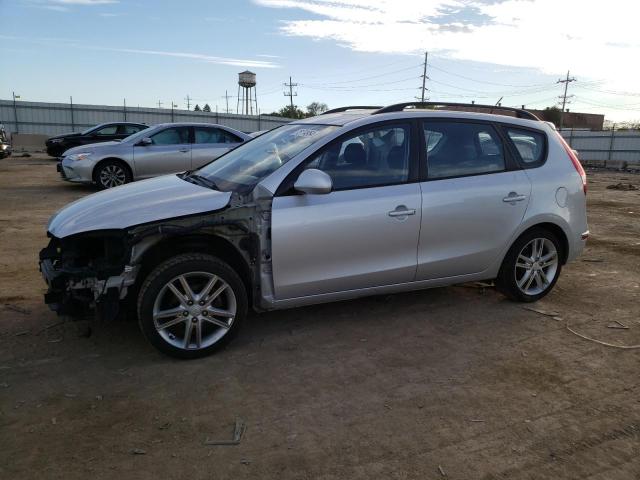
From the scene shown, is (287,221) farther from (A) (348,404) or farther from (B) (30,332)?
(B) (30,332)

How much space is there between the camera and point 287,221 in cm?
371

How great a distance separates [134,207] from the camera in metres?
3.65

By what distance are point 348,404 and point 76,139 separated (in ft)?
60.0

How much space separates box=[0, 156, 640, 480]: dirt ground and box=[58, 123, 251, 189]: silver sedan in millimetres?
6489

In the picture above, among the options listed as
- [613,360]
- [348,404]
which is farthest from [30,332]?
[613,360]

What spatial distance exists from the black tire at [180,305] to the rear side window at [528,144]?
2.84m

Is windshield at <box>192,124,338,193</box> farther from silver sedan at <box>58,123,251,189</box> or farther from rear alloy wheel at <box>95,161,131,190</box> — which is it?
rear alloy wheel at <box>95,161,131,190</box>

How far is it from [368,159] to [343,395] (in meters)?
1.85

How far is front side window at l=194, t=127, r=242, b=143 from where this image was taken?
11.6 m

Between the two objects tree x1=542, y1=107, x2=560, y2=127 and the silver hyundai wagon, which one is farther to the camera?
tree x1=542, y1=107, x2=560, y2=127

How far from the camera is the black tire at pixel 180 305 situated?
347 centimetres

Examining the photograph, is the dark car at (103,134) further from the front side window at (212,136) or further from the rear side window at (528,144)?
the rear side window at (528,144)

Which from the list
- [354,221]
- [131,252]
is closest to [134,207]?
[131,252]

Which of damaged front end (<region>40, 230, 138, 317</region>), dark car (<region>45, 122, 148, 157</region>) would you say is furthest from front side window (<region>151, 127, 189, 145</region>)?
damaged front end (<region>40, 230, 138, 317</region>)
